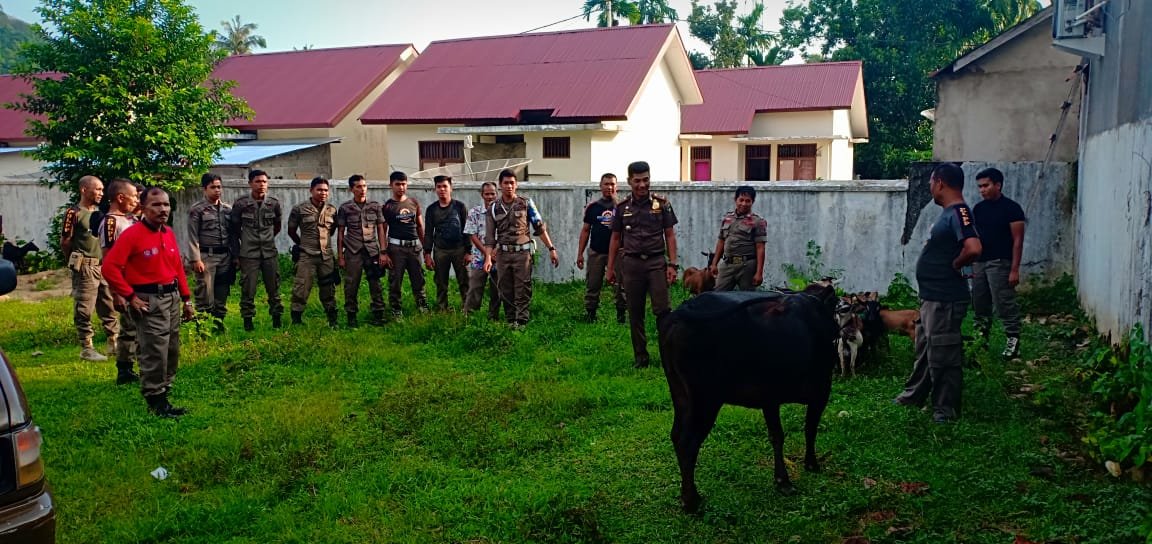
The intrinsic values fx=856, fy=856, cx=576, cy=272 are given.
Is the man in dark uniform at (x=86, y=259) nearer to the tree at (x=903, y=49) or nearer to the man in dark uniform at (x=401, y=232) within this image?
the man in dark uniform at (x=401, y=232)

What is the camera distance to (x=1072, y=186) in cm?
1025

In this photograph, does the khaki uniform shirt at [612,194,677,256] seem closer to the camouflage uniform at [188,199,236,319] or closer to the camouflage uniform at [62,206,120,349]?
the camouflage uniform at [188,199,236,319]

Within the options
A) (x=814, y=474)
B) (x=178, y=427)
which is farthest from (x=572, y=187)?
(x=814, y=474)

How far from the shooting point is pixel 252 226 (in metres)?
10.1

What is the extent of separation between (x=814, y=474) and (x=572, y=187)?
8272 mm

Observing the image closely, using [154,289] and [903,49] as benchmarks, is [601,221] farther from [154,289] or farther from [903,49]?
[903,49]

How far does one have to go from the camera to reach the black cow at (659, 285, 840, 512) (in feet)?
15.6

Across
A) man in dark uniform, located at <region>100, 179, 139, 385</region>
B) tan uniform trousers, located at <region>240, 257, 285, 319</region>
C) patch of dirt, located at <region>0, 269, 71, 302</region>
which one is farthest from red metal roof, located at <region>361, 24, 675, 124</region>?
man in dark uniform, located at <region>100, 179, 139, 385</region>

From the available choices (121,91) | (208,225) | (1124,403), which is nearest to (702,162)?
(121,91)

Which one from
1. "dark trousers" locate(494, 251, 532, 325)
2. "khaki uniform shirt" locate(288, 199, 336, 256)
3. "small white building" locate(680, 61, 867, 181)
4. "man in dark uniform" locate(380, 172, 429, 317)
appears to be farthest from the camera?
"small white building" locate(680, 61, 867, 181)

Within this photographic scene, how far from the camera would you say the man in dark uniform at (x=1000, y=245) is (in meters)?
8.02

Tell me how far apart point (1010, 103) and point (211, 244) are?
1242 centimetres

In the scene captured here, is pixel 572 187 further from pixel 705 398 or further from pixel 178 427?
pixel 705 398

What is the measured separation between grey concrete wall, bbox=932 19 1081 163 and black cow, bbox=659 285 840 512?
10444 mm
